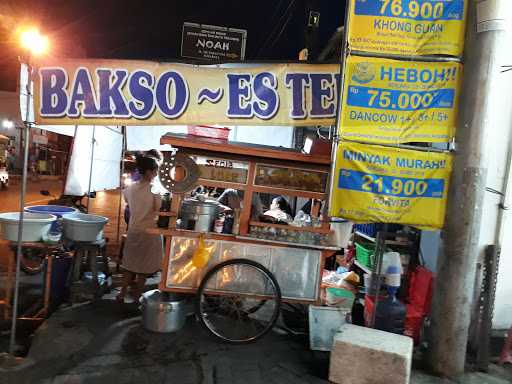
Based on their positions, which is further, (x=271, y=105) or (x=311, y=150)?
(x=311, y=150)

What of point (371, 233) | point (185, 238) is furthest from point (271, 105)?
point (371, 233)

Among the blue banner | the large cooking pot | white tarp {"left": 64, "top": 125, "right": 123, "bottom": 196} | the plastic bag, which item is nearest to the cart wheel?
the plastic bag

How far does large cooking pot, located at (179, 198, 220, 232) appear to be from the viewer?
15.7 ft

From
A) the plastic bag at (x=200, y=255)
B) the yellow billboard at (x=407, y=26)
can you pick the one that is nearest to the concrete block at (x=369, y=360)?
the plastic bag at (x=200, y=255)

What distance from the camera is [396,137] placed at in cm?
445

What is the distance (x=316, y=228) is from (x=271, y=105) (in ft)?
5.20

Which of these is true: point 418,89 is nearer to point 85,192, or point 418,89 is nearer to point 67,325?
point 67,325

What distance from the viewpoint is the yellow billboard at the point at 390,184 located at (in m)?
4.44

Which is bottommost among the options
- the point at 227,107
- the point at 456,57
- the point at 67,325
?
the point at 67,325

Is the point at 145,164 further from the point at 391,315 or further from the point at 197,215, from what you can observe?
the point at 391,315

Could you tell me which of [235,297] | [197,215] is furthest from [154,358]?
[197,215]

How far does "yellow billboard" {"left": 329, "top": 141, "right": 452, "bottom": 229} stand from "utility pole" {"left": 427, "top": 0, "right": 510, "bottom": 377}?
173 millimetres

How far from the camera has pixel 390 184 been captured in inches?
176

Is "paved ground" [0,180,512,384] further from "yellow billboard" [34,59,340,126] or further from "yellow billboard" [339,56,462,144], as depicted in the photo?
"yellow billboard" [339,56,462,144]
